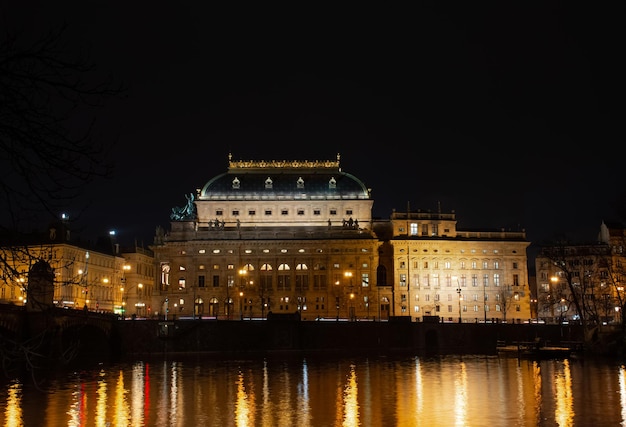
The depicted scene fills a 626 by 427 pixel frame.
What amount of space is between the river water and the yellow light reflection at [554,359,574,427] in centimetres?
5

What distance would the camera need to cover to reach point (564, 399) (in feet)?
160

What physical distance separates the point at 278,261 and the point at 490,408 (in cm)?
10089

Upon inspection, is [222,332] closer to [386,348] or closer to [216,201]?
[386,348]

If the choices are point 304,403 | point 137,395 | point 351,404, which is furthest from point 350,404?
point 137,395

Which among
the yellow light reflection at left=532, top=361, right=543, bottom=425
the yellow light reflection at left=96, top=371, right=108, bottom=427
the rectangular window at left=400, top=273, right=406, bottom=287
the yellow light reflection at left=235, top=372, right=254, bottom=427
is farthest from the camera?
the rectangular window at left=400, top=273, right=406, bottom=287

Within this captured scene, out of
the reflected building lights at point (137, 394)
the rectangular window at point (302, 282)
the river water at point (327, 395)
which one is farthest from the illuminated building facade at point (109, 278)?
the reflected building lights at point (137, 394)

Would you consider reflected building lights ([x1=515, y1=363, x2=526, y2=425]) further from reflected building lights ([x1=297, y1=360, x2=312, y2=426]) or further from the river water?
reflected building lights ([x1=297, y1=360, x2=312, y2=426])

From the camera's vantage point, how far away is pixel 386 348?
107875 mm

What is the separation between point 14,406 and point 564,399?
34.0m

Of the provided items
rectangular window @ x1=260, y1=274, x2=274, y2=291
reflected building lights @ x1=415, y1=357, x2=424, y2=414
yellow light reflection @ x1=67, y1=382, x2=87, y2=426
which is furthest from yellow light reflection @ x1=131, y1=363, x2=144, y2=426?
rectangular window @ x1=260, y1=274, x2=274, y2=291

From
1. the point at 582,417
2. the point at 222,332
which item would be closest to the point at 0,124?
the point at 582,417

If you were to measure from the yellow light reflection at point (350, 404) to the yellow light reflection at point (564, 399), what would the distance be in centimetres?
1044

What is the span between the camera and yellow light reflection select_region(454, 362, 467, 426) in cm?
4072

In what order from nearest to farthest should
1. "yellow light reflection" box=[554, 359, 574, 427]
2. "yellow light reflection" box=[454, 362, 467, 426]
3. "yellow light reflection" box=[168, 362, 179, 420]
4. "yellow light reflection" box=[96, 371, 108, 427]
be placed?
"yellow light reflection" box=[554, 359, 574, 427] → "yellow light reflection" box=[454, 362, 467, 426] → "yellow light reflection" box=[96, 371, 108, 427] → "yellow light reflection" box=[168, 362, 179, 420]
